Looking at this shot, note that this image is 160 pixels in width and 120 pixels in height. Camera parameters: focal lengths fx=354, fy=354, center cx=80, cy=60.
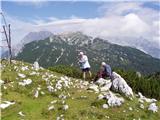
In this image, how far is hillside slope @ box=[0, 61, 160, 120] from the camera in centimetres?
2764

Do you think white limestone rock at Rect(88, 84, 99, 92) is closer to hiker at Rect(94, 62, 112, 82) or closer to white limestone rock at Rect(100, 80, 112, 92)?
white limestone rock at Rect(100, 80, 112, 92)

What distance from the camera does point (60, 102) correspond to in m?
29.9

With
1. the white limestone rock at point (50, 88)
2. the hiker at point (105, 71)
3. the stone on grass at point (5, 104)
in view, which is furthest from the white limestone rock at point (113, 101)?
the stone on grass at point (5, 104)

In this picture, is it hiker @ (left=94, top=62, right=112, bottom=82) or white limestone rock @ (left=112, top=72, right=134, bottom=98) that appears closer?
white limestone rock @ (left=112, top=72, right=134, bottom=98)

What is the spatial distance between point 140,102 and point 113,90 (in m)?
3.35

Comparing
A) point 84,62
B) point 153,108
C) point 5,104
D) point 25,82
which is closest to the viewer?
point 5,104

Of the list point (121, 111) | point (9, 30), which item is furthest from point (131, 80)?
point (121, 111)

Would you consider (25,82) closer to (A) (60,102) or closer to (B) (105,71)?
(A) (60,102)

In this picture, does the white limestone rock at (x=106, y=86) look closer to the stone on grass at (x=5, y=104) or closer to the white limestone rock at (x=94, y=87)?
the white limestone rock at (x=94, y=87)

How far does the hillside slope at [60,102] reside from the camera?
27.6 meters

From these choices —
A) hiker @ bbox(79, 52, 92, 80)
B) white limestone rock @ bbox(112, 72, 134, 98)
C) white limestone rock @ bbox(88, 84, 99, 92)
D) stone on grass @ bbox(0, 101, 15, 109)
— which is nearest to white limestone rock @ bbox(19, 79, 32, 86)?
stone on grass @ bbox(0, 101, 15, 109)

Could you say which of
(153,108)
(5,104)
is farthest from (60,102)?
(153,108)

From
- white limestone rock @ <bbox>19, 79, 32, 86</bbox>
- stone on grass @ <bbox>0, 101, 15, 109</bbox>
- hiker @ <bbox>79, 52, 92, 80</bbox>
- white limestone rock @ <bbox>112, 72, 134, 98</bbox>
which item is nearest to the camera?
stone on grass @ <bbox>0, 101, 15, 109</bbox>

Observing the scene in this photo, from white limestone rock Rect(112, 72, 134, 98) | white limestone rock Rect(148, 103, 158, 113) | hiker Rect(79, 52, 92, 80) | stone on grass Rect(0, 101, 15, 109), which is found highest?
hiker Rect(79, 52, 92, 80)
